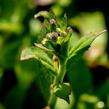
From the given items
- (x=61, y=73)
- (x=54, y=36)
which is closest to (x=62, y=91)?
(x=61, y=73)

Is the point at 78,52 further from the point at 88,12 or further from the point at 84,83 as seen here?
the point at 88,12

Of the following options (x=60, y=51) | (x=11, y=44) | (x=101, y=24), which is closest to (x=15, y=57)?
(x=11, y=44)

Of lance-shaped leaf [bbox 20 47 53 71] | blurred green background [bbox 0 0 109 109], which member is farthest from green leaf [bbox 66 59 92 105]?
lance-shaped leaf [bbox 20 47 53 71]

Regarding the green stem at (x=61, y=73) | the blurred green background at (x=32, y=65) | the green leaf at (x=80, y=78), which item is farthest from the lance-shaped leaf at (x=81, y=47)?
the green leaf at (x=80, y=78)

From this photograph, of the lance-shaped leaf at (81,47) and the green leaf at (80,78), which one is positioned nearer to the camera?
the lance-shaped leaf at (81,47)

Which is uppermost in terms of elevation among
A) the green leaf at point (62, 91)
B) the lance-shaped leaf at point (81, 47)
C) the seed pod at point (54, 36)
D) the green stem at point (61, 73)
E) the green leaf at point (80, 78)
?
the seed pod at point (54, 36)

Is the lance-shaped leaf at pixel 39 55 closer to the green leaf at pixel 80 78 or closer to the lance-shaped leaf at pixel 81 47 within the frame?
the lance-shaped leaf at pixel 81 47

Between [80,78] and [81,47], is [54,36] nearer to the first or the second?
[81,47]

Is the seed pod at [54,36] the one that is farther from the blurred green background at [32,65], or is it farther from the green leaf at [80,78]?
the green leaf at [80,78]

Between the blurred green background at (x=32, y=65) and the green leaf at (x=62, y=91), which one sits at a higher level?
the green leaf at (x=62, y=91)
